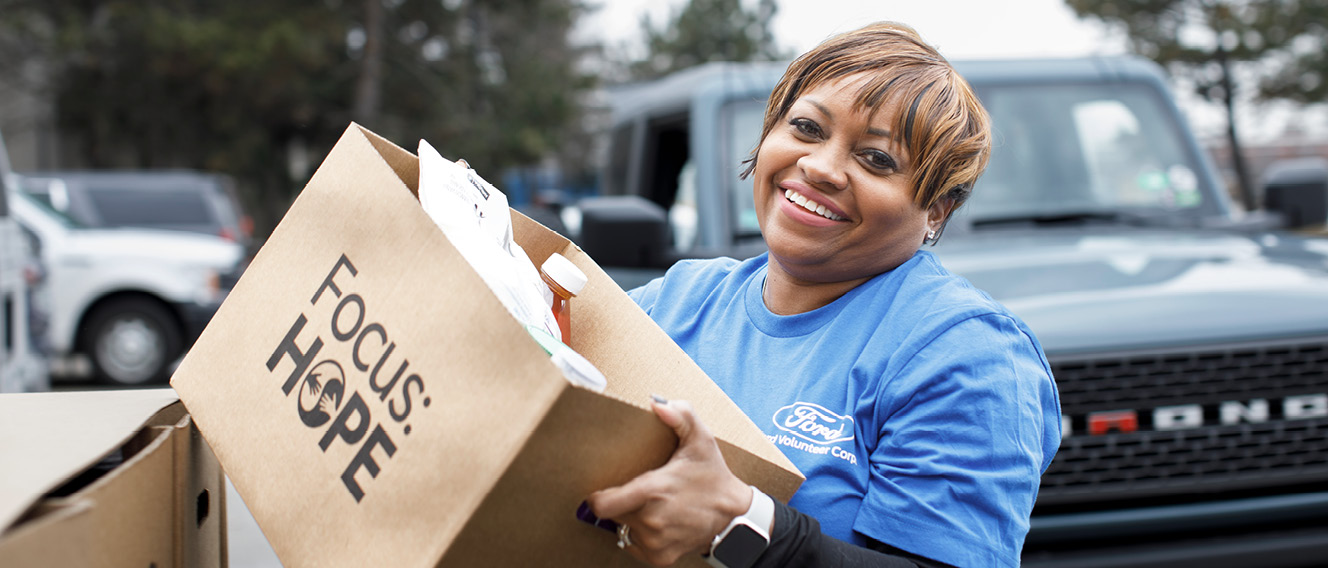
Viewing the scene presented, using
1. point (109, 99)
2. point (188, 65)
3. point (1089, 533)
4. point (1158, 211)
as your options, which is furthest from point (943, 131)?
point (109, 99)

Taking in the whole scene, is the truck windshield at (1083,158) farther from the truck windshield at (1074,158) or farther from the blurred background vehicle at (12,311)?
the blurred background vehicle at (12,311)

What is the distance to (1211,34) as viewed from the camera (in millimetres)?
24406

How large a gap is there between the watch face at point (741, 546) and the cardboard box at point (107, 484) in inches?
23.6

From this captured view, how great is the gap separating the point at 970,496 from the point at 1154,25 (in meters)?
26.9

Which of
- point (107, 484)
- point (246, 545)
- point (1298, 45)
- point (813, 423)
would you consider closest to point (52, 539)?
point (107, 484)

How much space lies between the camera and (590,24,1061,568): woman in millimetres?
1164

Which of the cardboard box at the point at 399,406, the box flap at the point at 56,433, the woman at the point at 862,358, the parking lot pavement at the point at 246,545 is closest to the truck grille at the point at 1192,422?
the woman at the point at 862,358

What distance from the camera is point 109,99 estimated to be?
20.2 m

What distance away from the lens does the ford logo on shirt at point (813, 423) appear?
134cm

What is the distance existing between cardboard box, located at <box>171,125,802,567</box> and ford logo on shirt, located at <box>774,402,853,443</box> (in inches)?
4.6

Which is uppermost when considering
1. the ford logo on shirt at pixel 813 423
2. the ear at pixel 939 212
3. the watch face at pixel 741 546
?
the ear at pixel 939 212

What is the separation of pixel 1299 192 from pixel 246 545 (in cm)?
421

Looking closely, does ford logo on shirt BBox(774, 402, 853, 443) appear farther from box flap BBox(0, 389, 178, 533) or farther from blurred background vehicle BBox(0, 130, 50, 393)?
blurred background vehicle BBox(0, 130, 50, 393)

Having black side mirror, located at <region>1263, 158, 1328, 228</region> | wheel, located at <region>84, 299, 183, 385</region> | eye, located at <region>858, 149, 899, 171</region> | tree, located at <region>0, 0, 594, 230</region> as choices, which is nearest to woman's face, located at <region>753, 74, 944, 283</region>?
eye, located at <region>858, 149, 899, 171</region>
